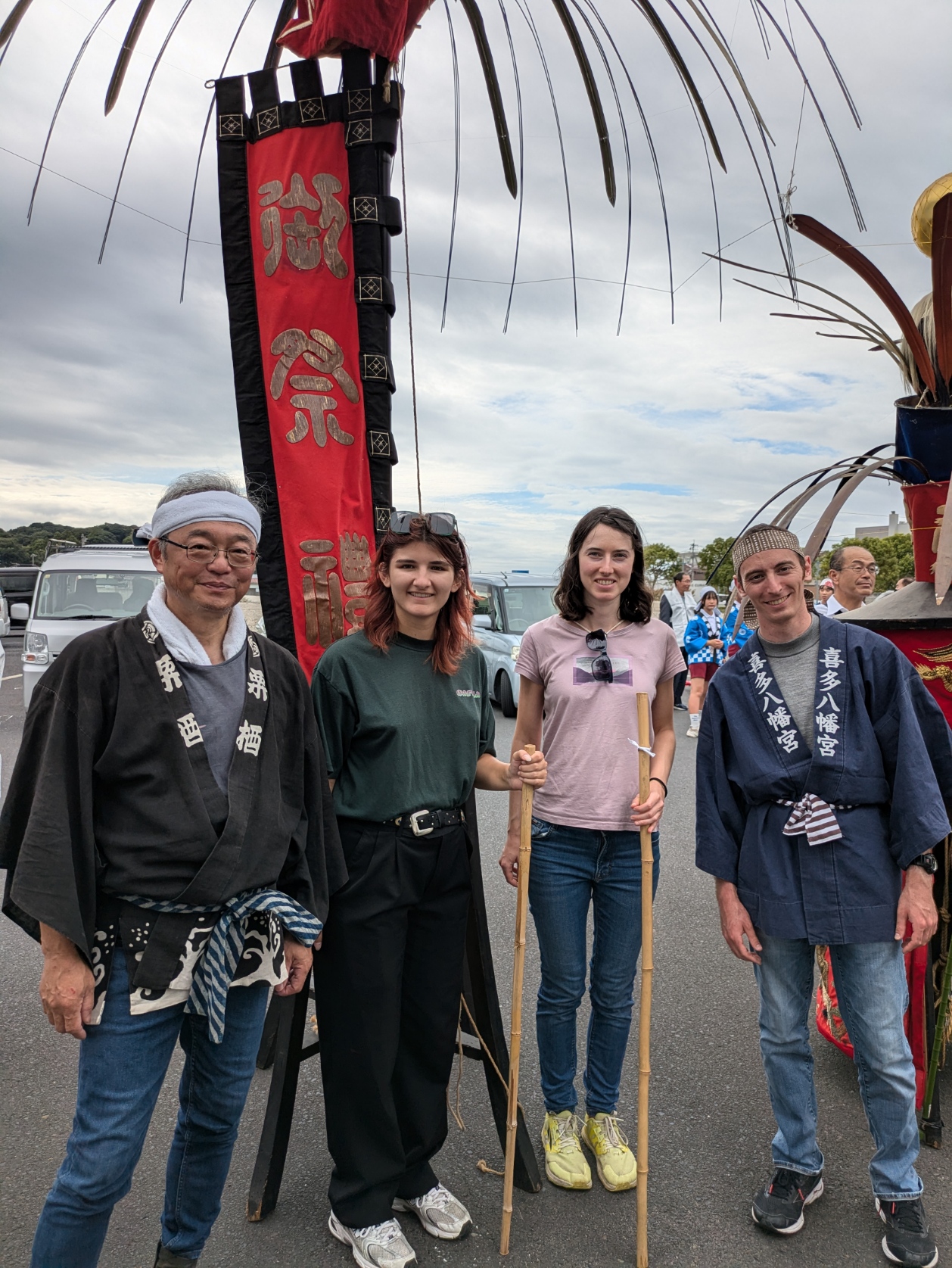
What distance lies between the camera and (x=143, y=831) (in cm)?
A: 162

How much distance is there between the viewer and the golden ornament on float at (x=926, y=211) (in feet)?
8.76

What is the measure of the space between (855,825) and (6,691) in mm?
13501

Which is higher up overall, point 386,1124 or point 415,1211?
point 386,1124

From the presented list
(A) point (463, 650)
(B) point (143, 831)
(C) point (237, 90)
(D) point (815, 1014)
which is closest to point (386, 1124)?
(B) point (143, 831)

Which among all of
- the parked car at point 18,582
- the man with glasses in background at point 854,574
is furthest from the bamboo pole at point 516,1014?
the parked car at point 18,582

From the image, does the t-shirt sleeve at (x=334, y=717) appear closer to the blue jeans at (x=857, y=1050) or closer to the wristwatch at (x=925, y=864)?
the blue jeans at (x=857, y=1050)

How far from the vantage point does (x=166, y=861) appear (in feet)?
5.32

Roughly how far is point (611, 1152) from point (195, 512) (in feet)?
6.66

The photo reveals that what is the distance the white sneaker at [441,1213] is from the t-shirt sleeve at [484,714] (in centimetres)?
114

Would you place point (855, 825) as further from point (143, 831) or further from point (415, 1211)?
point (143, 831)

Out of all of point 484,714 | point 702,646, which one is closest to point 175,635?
point 484,714

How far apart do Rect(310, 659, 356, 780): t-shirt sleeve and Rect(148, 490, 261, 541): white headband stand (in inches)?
17.8

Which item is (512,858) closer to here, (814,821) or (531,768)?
(531,768)

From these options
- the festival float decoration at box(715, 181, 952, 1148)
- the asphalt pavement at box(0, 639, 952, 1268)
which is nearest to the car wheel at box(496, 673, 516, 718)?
the asphalt pavement at box(0, 639, 952, 1268)
